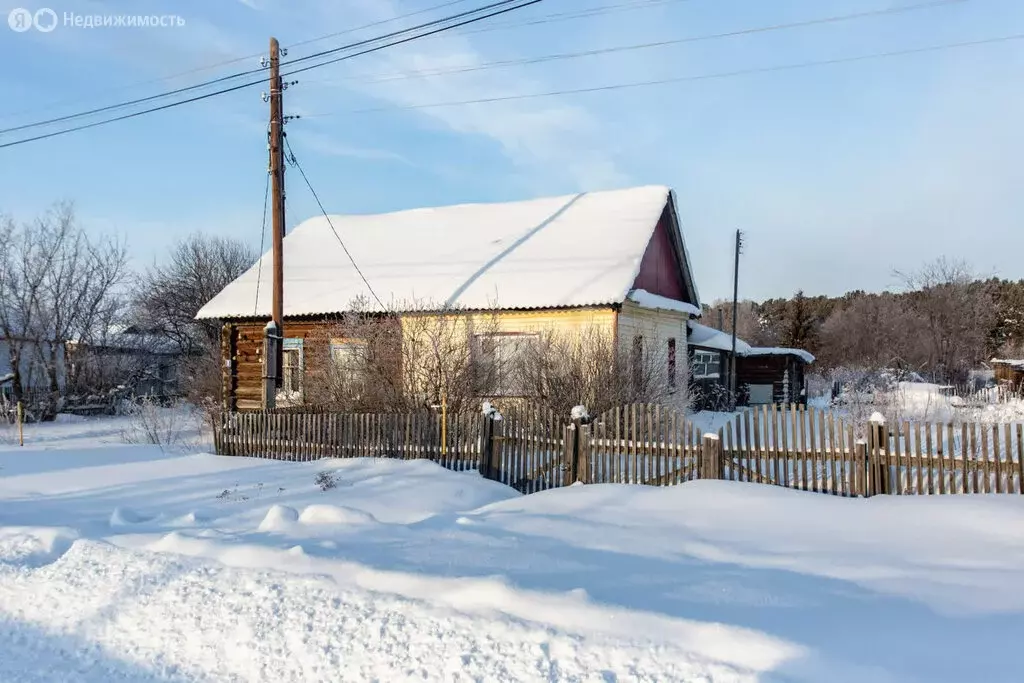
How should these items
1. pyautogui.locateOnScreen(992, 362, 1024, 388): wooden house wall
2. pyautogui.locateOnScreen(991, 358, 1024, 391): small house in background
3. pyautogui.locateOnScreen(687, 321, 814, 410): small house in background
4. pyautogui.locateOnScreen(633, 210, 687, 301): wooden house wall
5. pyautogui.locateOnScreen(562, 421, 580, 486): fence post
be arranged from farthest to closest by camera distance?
pyautogui.locateOnScreen(992, 362, 1024, 388): wooden house wall
pyautogui.locateOnScreen(991, 358, 1024, 391): small house in background
pyautogui.locateOnScreen(687, 321, 814, 410): small house in background
pyautogui.locateOnScreen(633, 210, 687, 301): wooden house wall
pyautogui.locateOnScreen(562, 421, 580, 486): fence post

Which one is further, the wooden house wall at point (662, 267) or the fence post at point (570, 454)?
the wooden house wall at point (662, 267)

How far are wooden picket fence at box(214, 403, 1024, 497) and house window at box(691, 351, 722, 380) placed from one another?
16946 millimetres

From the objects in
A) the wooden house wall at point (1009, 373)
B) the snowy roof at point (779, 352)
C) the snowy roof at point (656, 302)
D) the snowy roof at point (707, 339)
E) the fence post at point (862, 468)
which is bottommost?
the fence post at point (862, 468)

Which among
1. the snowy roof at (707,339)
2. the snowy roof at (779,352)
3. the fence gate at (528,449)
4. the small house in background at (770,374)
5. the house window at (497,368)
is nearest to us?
the fence gate at (528,449)

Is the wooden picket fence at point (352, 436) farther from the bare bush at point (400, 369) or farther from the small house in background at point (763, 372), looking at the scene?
the small house in background at point (763, 372)

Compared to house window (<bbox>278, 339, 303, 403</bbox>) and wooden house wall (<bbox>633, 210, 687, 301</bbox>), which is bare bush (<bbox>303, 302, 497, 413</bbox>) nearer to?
house window (<bbox>278, 339, 303, 403</bbox>)

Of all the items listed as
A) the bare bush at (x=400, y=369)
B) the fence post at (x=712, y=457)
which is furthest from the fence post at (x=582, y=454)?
the bare bush at (x=400, y=369)

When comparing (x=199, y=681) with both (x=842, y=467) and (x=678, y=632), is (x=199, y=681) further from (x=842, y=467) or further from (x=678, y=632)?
(x=842, y=467)

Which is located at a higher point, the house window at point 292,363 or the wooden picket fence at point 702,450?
the house window at point 292,363

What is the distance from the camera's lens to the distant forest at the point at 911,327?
121ft

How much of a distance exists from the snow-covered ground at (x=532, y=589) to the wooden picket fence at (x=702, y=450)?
705 millimetres

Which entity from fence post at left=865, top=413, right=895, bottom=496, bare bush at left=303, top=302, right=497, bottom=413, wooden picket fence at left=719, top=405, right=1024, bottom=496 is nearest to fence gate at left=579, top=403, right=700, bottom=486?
wooden picket fence at left=719, top=405, right=1024, bottom=496

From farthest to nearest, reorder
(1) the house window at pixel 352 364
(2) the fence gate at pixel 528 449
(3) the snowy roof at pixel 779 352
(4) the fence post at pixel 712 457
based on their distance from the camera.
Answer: (3) the snowy roof at pixel 779 352 → (1) the house window at pixel 352 364 → (2) the fence gate at pixel 528 449 → (4) the fence post at pixel 712 457

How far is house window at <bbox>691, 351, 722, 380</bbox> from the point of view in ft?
91.3
